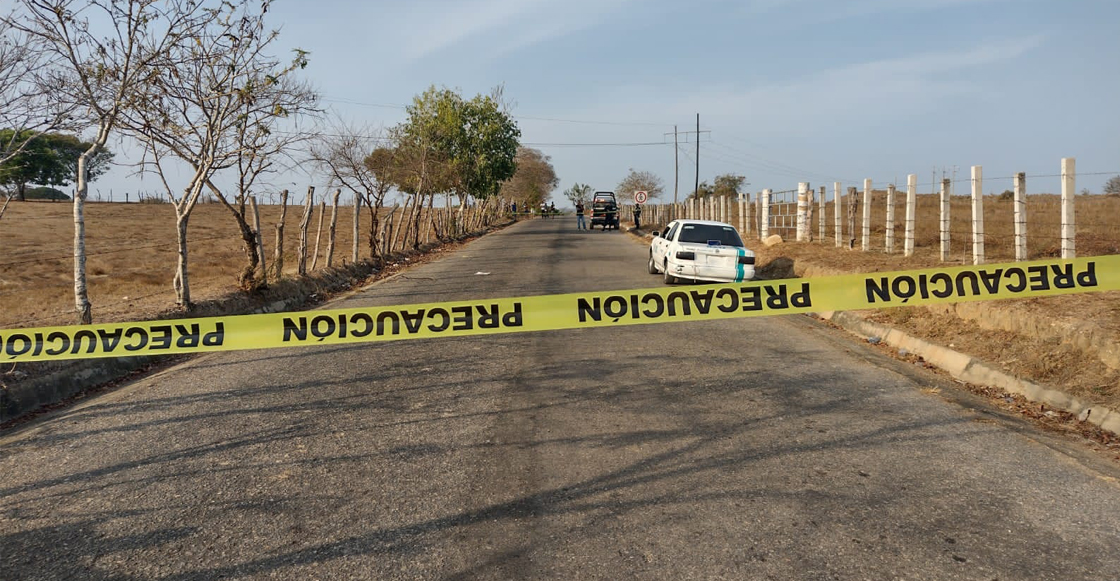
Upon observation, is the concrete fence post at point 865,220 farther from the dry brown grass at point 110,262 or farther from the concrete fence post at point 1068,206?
the dry brown grass at point 110,262

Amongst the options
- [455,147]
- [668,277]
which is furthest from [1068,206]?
[455,147]

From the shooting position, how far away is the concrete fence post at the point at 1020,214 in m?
11.8

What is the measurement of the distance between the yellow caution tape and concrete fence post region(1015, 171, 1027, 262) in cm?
539

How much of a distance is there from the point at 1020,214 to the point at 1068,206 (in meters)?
1.06

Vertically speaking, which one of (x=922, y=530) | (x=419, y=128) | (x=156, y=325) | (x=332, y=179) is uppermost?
(x=419, y=128)

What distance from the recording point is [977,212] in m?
13.1

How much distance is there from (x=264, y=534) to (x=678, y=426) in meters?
3.10

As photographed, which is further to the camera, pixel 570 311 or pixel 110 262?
pixel 110 262

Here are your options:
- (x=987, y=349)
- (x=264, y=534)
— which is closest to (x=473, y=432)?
(x=264, y=534)

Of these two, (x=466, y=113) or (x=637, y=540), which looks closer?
(x=637, y=540)

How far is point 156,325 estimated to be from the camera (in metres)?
6.67

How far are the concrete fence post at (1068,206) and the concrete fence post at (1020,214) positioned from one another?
0.77 metres

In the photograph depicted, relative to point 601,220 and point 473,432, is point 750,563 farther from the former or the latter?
point 601,220

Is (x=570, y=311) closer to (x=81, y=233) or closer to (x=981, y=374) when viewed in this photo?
(x=981, y=374)
